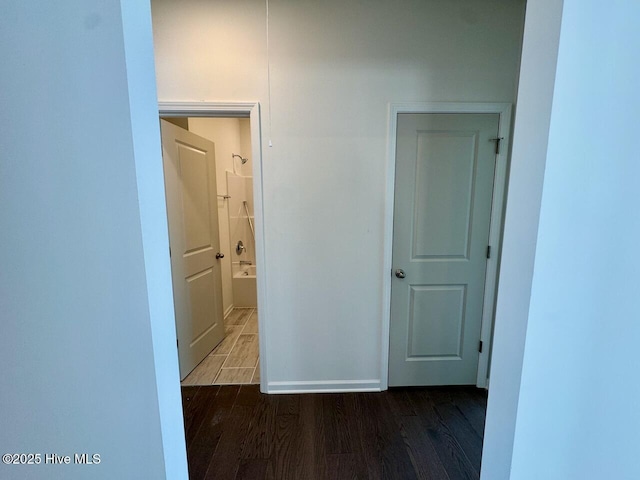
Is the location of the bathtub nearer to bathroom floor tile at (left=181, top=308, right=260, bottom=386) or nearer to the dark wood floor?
bathroom floor tile at (left=181, top=308, right=260, bottom=386)

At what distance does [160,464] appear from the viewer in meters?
0.63

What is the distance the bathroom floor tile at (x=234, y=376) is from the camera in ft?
6.91

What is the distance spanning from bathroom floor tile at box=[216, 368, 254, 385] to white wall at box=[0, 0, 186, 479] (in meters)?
1.60

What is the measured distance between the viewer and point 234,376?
2170 mm

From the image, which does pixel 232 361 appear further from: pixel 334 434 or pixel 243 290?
pixel 243 290

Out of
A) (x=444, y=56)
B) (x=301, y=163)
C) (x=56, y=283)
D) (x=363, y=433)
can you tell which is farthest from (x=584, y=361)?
(x=444, y=56)

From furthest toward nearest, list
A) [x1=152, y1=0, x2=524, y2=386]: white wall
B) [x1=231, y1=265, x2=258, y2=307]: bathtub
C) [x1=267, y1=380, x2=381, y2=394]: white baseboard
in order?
1. [x1=231, y1=265, x2=258, y2=307]: bathtub
2. [x1=267, y1=380, x2=381, y2=394]: white baseboard
3. [x1=152, y1=0, x2=524, y2=386]: white wall

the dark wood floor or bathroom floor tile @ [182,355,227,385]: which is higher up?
the dark wood floor

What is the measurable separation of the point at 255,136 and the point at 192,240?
Result: 109 cm

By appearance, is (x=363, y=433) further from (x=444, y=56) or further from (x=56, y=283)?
(x=444, y=56)

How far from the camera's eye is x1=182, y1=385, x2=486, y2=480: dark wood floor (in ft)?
4.53

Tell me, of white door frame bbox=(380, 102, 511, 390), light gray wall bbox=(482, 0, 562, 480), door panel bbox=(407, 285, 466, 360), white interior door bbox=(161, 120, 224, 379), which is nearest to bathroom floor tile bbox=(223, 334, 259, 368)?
white interior door bbox=(161, 120, 224, 379)

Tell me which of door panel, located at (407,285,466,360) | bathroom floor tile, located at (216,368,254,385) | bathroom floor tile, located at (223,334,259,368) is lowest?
bathroom floor tile, located at (223,334,259,368)

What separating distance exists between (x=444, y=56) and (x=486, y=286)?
1.68m
